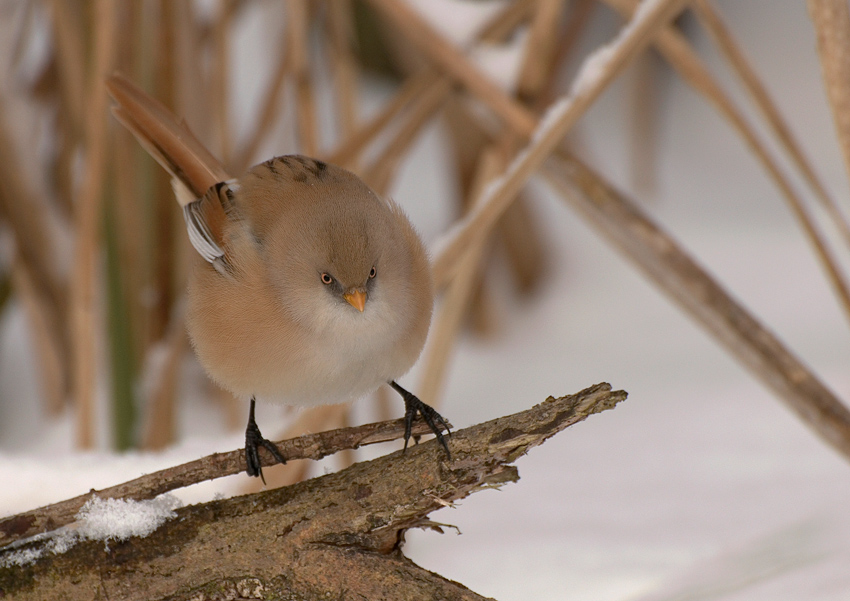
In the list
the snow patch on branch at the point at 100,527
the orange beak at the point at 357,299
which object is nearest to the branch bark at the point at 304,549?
the snow patch on branch at the point at 100,527

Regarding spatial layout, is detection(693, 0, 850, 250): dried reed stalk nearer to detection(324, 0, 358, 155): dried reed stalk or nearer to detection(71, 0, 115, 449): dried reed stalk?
detection(324, 0, 358, 155): dried reed stalk

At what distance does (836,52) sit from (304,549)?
110 centimetres

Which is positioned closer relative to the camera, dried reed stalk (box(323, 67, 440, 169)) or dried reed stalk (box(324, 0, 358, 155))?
dried reed stalk (box(323, 67, 440, 169))

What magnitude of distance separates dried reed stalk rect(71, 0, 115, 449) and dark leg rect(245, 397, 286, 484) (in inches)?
31.5

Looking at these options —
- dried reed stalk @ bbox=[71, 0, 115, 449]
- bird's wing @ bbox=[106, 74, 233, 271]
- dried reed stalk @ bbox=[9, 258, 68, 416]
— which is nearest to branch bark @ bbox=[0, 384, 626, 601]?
bird's wing @ bbox=[106, 74, 233, 271]

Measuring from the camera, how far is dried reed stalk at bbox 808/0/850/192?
1345 millimetres

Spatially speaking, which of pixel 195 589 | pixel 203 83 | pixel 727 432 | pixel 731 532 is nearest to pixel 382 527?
pixel 195 589

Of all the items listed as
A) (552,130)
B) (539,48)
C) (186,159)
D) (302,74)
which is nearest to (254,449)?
(186,159)

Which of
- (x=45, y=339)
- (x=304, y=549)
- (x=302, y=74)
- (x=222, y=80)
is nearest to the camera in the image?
(x=304, y=549)

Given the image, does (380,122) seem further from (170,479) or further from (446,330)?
(170,479)

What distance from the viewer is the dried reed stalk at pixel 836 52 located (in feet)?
4.41

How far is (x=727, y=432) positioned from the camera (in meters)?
2.42

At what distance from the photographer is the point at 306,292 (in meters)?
1.33

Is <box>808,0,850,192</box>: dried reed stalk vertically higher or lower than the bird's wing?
lower
